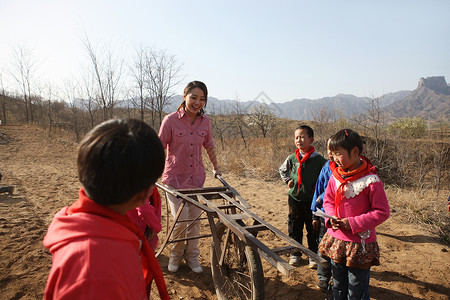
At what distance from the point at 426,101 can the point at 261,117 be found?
148 metres

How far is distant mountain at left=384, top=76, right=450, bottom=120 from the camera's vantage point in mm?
119312

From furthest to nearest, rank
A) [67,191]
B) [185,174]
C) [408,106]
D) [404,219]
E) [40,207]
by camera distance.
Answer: [408,106] → [67,191] → [40,207] → [404,219] → [185,174]

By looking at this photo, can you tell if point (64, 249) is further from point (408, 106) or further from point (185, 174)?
point (408, 106)

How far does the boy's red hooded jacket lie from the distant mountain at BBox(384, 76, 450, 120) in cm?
12657

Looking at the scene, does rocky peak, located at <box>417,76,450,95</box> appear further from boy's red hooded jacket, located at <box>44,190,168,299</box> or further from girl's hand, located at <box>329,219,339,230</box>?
boy's red hooded jacket, located at <box>44,190,168,299</box>

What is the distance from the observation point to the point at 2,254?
3.28m

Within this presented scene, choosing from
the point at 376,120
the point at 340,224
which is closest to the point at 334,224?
the point at 340,224

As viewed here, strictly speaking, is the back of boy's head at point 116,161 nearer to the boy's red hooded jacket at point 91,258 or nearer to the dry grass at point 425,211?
the boy's red hooded jacket at point 91,258

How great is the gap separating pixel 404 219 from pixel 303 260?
2.59 metres

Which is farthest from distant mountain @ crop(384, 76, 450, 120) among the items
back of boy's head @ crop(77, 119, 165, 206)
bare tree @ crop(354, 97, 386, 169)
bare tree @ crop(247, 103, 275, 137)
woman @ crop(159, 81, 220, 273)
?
back of boy's head @ crop(77, 119, 165, 206)

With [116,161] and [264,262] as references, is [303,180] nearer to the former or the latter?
[264,262]

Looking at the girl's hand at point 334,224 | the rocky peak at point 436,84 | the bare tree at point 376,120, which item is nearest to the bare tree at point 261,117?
the bare tree at point 376,120

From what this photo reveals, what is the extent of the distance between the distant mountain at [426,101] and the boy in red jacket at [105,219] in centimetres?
12651

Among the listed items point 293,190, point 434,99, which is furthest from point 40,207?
point 434,99
